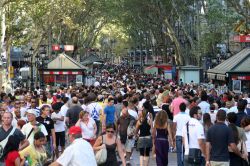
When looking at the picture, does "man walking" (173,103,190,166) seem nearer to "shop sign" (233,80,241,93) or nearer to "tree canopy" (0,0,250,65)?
"shop sign" (233,80,241,93)

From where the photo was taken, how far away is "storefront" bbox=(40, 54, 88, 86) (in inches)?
1540

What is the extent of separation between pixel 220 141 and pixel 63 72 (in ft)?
94.9

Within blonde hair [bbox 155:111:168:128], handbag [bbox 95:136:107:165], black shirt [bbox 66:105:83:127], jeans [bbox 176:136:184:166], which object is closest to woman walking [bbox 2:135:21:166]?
handbag [bbox 95:136:107:165]

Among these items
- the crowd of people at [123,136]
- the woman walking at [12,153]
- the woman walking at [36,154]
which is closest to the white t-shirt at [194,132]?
the crowd of people at [123,136]

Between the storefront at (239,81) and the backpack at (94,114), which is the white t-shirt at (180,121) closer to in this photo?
the backpack at (94,114)

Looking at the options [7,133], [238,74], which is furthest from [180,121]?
[238,74]

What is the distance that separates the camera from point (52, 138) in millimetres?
13914

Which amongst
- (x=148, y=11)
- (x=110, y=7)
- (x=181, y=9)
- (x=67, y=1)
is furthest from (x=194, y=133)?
(x=110, y=7)

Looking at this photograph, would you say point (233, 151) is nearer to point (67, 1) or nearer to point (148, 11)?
point (67, 1)

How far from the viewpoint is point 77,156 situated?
841 cm

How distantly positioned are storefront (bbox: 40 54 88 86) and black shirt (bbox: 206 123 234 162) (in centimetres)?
2845

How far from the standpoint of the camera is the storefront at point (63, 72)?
39125 millimetres

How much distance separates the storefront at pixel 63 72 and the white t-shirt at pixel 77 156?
30369 millimetres

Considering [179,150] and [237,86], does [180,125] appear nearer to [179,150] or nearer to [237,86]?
[179,150]
